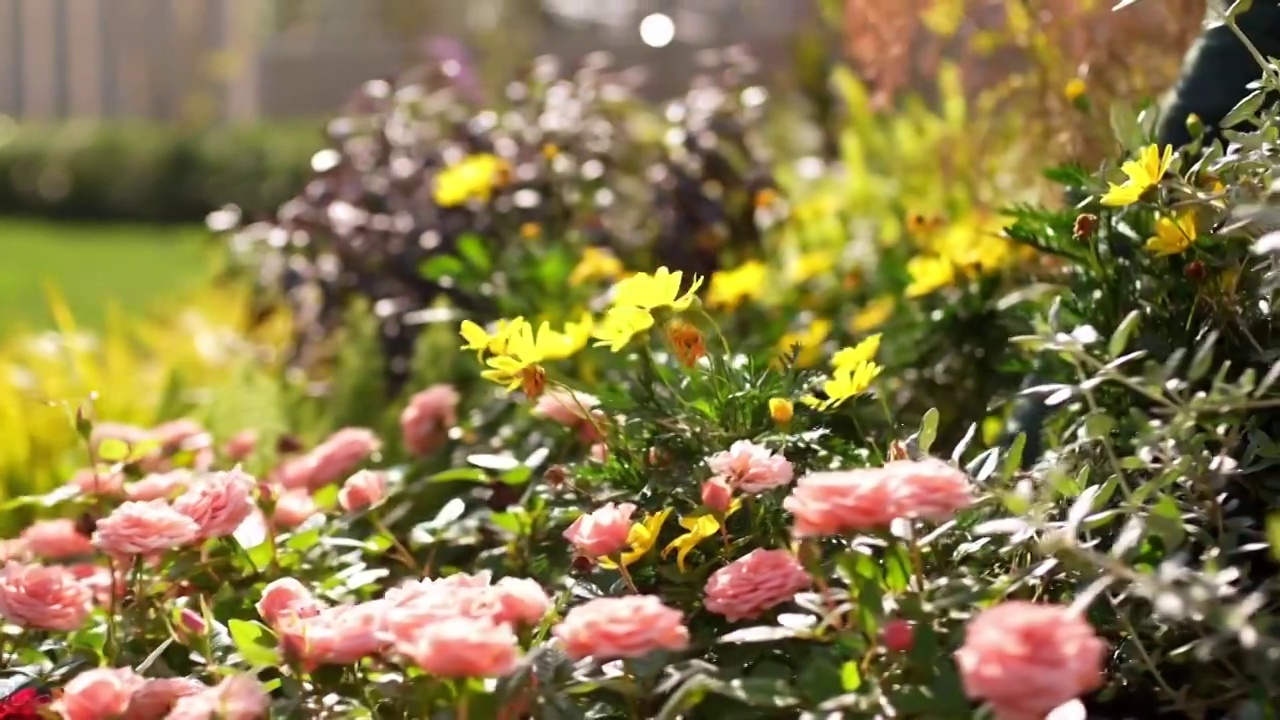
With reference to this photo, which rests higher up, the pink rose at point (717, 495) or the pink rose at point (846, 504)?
the pink rose at point (846, 504)

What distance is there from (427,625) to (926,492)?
32cm

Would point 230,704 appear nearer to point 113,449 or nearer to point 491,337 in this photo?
point 491,337

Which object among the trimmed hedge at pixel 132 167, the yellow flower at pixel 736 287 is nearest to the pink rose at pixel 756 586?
the yellow flower at pixel 736 287

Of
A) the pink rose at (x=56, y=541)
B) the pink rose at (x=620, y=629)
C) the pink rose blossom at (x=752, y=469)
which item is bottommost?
the pink rose at (x=56, y=541)

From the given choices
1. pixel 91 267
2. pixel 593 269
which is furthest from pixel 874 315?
pixel 91 267

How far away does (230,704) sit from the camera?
2.78 feet

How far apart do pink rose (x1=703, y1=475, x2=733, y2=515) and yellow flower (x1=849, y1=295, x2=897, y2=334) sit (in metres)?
0.83

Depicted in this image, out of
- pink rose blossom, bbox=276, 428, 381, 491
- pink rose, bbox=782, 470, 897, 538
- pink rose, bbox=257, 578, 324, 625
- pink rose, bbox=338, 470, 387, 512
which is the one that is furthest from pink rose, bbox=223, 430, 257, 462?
pink rose, bbox=782, 470, 897, 538

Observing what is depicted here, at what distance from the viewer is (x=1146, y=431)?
864mm

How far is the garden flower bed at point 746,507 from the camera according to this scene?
0.85 m

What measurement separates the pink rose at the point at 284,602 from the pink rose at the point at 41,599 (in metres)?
0.21

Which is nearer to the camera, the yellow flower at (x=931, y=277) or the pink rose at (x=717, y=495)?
the pink rose at (x=717, y=495)

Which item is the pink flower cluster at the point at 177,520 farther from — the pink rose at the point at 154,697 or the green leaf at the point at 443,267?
the green leaf at the point at 443,267

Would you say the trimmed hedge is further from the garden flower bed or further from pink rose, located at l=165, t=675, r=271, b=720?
pink rose, located at l=165, t=675, r=271, b=720
